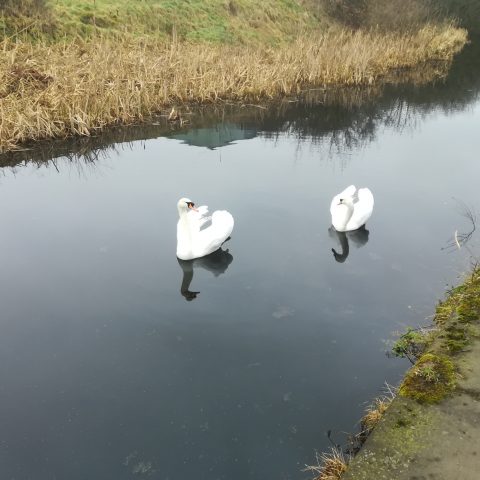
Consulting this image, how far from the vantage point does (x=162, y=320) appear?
6.52m

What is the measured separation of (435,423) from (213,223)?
5.14m

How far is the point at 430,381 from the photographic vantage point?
14.0ft

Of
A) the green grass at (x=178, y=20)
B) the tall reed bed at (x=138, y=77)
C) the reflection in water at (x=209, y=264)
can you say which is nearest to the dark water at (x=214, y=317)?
the reflection in water at (x=209, y=264)

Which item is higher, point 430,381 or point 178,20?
point 430,381

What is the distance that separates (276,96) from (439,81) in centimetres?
916

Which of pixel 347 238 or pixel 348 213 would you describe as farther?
pixel 347 238

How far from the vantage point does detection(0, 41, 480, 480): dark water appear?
4.70 meters

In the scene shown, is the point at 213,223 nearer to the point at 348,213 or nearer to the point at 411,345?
the point at 348,213

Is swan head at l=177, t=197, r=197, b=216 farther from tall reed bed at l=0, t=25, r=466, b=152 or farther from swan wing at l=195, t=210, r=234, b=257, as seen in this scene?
tall reed bed at l=0, t=25, r=466, b=152

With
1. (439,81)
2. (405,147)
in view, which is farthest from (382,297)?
(439,81)

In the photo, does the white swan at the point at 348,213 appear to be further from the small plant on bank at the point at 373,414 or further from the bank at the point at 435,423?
the small plant on bank at the point at 373,414

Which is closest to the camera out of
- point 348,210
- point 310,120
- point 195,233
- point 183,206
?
point 183,206

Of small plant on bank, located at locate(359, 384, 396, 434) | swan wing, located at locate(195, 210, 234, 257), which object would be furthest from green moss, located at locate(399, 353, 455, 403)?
swan wing, located at locate(195, 210, 234, 257)

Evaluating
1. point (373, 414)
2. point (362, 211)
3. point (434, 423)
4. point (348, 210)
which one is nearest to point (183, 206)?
point (348, 210)
